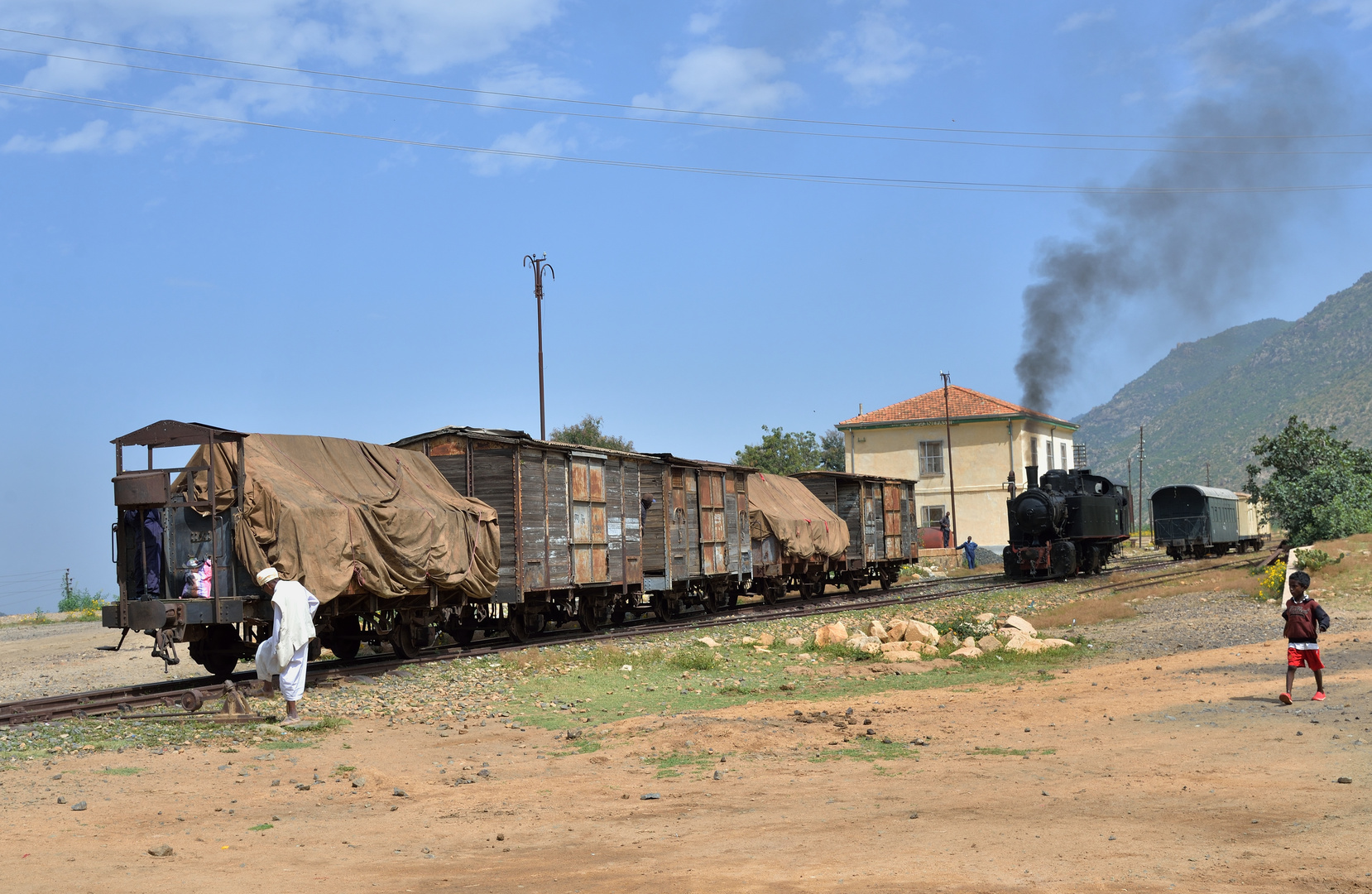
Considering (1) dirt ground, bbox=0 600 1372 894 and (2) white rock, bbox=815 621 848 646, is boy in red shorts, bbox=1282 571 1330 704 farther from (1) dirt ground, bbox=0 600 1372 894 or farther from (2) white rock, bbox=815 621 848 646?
(2) white rock, bbox=815 621 848 646

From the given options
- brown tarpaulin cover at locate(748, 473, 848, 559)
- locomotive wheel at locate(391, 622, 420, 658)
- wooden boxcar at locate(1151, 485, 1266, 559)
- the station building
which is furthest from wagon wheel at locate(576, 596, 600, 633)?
the station building

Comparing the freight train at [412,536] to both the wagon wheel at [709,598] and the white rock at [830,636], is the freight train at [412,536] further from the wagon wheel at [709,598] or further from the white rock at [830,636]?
the white rock at [830,636]

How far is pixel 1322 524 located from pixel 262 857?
3272 cm

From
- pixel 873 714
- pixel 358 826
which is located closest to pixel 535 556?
pixel 873 714

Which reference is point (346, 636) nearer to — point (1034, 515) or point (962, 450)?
point (1034, 515)

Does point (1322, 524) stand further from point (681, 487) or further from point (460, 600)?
point (460, 600)

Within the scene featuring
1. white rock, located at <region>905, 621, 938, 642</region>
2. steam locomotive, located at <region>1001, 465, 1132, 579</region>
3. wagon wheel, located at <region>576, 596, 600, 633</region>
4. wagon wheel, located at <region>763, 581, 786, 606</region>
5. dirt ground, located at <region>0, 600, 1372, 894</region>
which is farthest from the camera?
steam locomotive, located at <region>1001, 465, 1132, 579</region>

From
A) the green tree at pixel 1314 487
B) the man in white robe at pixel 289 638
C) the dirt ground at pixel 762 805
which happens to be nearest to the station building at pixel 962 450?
the green tree at pixel 1314 487

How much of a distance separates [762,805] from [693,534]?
707 inches

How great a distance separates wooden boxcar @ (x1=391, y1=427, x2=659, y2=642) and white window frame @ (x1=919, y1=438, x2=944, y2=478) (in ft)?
121

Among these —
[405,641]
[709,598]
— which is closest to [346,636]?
[405,641]

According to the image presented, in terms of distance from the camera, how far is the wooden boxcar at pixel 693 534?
2416 cm

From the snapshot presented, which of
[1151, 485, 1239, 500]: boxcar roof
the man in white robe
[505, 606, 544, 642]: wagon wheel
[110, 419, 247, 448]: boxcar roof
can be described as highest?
[110, 419, 247, 448]: boxcar roof

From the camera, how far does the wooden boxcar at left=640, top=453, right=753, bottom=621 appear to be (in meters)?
24.2
